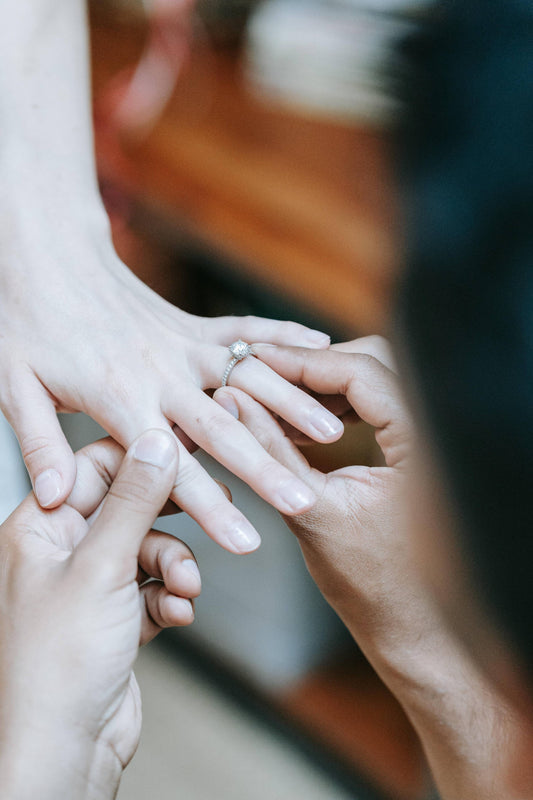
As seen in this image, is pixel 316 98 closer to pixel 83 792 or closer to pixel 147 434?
pixel 147 434

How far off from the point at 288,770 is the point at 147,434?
1.02 metres

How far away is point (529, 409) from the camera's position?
56 cm

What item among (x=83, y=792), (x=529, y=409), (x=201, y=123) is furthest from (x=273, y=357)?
(x=201, y=123)

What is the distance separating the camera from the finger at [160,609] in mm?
740

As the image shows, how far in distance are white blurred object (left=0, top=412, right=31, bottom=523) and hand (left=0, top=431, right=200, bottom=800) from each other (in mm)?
430

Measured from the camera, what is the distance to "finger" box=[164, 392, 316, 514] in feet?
2.30

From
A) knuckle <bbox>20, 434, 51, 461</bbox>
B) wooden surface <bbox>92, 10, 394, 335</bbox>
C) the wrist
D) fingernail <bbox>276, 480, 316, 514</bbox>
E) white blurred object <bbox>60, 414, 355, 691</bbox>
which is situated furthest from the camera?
white blurred object <bbox>60, 414, 355, 691</bbox>

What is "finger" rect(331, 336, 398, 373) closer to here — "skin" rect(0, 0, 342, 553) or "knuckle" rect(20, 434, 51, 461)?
"skin" rect(0, 0, 342, 553)

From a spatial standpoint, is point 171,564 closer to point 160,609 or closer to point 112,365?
point 160,609

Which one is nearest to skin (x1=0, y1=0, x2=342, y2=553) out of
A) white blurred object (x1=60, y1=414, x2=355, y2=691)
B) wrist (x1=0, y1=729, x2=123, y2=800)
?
wrist (x1=0, y1=729, x2=123, y2=800)

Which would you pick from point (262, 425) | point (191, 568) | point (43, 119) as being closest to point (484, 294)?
point (262, 425)

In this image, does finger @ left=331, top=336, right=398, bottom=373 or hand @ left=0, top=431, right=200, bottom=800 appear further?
finger @ left=331, top=336, right=398, bottom=373

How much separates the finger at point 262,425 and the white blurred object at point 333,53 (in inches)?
20.8

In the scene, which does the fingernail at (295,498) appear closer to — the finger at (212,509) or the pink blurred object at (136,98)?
the finger at (212,509)
